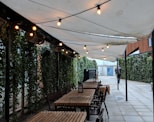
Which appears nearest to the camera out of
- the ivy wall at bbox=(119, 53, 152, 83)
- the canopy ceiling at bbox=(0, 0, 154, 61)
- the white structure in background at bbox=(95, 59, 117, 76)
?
the canopy ceiling at bbox=(0, 0, 154, 61)

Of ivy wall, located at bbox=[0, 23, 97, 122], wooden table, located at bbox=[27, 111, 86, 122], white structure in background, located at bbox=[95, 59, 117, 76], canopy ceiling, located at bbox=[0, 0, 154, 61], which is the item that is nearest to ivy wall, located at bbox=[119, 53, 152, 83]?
ivy wall, located at bbox=[0, 23, 97, 122]

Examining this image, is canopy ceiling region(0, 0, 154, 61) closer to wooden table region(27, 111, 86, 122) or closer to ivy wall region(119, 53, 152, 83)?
wooden table region(27, 111, 86, 122)

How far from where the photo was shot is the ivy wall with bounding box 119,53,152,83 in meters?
20.2

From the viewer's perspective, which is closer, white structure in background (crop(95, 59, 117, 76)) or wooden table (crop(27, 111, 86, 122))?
wooden table (crop(27, 111, 86, 122))

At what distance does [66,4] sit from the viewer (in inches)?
136

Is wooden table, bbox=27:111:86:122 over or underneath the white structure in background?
underneath

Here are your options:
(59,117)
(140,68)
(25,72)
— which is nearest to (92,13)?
(59,117)

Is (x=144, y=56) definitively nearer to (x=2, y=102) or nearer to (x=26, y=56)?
(x=26, y=56)

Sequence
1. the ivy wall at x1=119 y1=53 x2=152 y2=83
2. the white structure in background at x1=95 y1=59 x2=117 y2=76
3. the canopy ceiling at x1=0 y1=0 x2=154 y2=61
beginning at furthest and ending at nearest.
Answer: the white structure in background at x1=95 y1=59 x2=117 y2=76 → the ivy wall at x1=119 y1=53 x2=152 y2=83 → the canopy ceiling at x1=0 y1=0 x2=154 y2=61

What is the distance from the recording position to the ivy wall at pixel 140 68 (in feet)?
66.3

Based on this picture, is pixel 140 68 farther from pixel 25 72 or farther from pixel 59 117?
pixel 59 117

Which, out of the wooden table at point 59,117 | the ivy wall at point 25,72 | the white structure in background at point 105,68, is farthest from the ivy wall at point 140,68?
the wooden table at point 59,117

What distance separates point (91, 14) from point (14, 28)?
2108 millimetres

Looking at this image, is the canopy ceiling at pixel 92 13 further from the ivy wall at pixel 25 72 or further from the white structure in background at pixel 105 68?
the white structure in background at pixel 105 68
